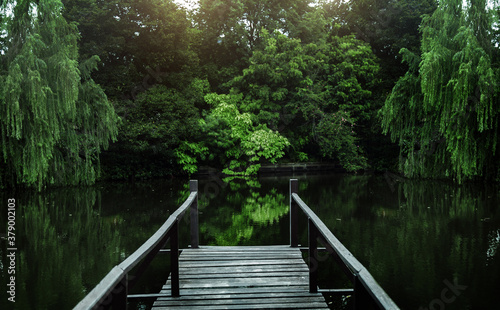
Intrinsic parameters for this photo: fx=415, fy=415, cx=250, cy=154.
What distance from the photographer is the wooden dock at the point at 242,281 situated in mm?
3465

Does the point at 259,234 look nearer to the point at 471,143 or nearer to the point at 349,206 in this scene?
the point at 349,206

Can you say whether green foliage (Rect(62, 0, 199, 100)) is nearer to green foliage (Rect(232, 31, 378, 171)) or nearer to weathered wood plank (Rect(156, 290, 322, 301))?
green foliage (Rect(232, 31, 378, 171))

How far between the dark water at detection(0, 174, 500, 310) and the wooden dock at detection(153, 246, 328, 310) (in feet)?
2.42

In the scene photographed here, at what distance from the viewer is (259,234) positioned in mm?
7852

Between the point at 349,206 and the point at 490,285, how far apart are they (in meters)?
6.19

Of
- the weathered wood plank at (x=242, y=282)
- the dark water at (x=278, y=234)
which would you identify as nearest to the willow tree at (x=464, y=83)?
the dark water at (x=278, y=234)

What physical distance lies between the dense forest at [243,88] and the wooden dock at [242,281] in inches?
322

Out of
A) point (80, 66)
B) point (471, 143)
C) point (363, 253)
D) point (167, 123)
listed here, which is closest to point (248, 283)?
point (363, 253)

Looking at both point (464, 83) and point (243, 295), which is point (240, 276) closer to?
point (243, 295)

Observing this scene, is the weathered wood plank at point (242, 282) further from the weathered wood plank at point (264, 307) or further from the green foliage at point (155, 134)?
the green foliage at point (155, 134)

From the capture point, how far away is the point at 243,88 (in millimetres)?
24078

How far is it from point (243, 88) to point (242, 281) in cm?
2067

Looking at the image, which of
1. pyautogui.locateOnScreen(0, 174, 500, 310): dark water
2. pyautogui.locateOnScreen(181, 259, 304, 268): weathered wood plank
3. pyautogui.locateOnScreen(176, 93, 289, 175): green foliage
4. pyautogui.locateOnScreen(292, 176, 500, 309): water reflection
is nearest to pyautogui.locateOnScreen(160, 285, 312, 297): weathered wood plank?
pyautogui.locateOnScreen(181, 259, 304, 268): weathered wood plank

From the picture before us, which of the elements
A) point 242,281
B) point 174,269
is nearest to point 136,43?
point 242,281
